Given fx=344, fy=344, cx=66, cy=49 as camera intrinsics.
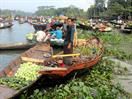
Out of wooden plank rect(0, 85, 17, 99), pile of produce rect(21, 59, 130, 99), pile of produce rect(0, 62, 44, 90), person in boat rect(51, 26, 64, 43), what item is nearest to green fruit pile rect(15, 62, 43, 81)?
pile of produce rect(0, 62, 44, 90)

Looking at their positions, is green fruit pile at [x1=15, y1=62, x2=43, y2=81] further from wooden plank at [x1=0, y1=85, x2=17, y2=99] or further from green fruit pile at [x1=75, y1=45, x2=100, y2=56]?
green fruit pile at [x1=75, y1=45, x2=100, y2=56]

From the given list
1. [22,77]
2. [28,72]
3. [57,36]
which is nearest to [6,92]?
[22,77]

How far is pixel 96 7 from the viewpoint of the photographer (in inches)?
4146

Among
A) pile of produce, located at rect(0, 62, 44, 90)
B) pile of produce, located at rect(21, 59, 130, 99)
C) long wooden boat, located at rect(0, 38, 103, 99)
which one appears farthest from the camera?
pile of produce, located at rect(0, 62, 44, 90)

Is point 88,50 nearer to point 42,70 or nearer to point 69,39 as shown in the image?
point 69,39

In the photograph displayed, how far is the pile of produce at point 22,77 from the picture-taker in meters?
9.90

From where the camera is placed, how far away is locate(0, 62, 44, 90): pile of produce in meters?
9.90

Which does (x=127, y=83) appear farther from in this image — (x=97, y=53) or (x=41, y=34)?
(x=41, y=34)

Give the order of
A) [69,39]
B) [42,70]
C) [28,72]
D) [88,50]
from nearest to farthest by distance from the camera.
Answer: [42,70]
[69,39]
[28,72]
[88,50]

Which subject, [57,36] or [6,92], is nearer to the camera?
[6,92]

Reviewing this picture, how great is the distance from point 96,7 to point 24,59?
307ft

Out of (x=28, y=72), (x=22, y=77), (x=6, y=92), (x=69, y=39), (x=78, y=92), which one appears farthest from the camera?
(x=28, y=72)

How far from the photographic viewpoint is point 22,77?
424 inches

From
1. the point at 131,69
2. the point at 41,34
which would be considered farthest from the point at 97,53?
the point at 41,34
